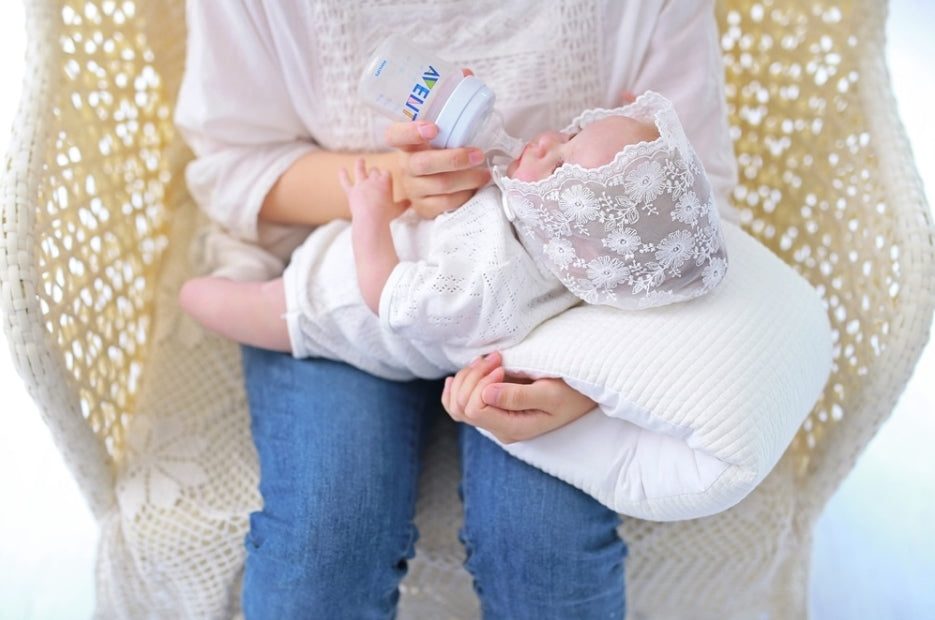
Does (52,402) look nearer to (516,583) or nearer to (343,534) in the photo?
(343,534)

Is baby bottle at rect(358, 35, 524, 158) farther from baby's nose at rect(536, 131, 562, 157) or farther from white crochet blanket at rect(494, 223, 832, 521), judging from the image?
white crochet blanket at rect(494, 223, 832, 521)

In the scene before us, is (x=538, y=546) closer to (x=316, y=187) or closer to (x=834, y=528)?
(x=316, y=187)

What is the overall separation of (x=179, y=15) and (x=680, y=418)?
699 millimetres

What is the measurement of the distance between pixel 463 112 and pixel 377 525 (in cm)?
37

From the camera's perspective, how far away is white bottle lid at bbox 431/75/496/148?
74 centimetres

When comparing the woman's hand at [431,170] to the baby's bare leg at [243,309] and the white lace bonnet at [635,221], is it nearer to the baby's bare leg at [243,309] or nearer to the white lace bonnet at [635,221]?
the white lace bonnet at [635,221]

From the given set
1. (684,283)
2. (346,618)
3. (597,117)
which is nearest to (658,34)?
(597,117)

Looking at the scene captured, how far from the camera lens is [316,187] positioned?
92cm

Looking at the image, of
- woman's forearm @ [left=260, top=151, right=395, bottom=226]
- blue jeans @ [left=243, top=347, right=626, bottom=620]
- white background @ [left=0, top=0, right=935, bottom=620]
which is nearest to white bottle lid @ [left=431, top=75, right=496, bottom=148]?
woman's forearm @ [left=260, top=151, right=395, bottom=226]

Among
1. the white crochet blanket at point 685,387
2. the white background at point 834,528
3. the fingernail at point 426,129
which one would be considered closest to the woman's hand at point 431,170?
the fingernail at point 426,129

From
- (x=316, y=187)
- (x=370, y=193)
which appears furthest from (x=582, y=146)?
(x=316, y=187)

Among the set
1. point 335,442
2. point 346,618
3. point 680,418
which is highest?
point 680,418

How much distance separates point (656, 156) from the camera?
27.0 inches

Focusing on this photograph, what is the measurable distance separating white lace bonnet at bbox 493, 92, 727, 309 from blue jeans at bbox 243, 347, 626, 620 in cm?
20
